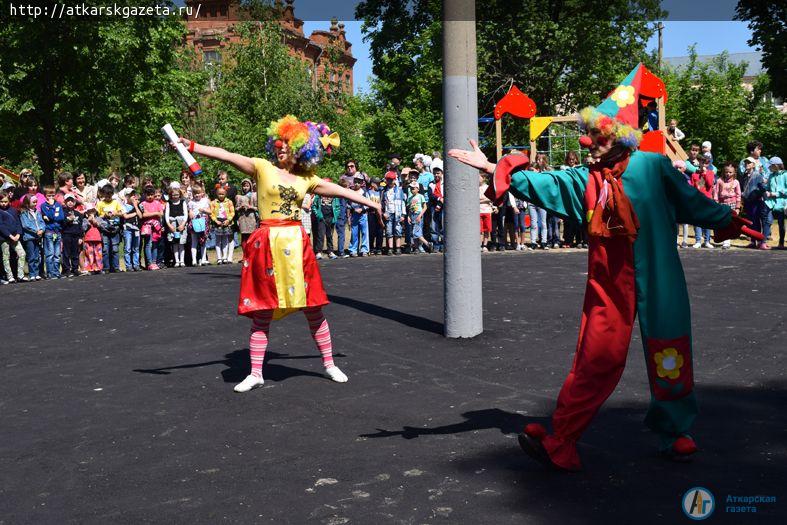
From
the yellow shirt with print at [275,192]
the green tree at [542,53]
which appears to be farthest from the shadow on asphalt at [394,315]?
the green tree at [542,53]

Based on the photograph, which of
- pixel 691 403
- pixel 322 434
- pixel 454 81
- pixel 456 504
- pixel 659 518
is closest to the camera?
pixel 659 518

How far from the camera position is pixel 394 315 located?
33.6 ft

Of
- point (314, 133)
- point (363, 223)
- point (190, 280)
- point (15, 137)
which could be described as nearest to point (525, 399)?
point (314, 133)

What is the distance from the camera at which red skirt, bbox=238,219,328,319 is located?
7.04 meters

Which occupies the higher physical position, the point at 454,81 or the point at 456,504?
the point at 454,81

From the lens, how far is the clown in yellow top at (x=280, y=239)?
23.1ft

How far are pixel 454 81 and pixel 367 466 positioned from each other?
4.87 metres

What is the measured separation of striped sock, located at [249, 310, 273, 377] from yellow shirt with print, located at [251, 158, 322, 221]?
0.78m

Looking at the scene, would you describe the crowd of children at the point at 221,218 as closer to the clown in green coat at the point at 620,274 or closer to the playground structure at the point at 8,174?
the playground structure at the point at 8,174

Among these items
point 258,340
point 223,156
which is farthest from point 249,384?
point 223,156

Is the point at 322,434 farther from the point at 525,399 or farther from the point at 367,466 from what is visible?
the point at 525,399

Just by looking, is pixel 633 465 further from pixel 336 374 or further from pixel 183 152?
pixel 183 152

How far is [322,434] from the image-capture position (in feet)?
19.1

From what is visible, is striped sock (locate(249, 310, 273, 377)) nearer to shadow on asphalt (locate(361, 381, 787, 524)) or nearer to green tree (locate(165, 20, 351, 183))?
shadow on asphalt (locate(361, 381, 787, 524))
